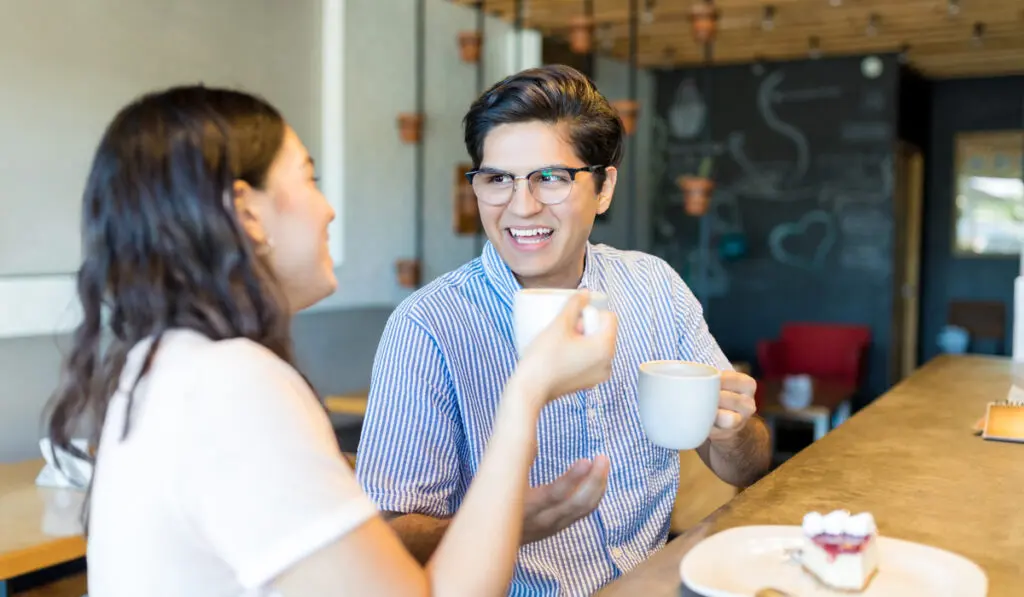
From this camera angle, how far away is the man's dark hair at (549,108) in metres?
1.47

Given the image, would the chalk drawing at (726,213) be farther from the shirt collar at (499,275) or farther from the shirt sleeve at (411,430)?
the shirt sleeve at (411,430)

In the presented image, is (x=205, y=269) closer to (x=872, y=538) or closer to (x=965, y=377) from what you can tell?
(x=872, y=538)

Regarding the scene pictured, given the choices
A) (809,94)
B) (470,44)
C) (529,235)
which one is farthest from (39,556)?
(809,94)

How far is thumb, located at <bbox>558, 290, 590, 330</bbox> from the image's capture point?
0.95 meters

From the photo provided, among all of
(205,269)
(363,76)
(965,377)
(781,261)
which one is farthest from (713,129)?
(205,269)

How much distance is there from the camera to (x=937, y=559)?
3.09 ft

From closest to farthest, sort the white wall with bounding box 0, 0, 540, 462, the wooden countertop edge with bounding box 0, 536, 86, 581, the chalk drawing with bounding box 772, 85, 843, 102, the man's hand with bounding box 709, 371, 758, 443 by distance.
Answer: the man's hand with bounding box 709, 371, 758, 443 → the wooden countertop edge with bounding box 0, 536, 86, 581 → the white wall with bounding box 0, 0, 540, 462 → the chalk drawing with bounding box 772, 85, 843, 102

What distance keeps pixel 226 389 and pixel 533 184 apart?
786mm

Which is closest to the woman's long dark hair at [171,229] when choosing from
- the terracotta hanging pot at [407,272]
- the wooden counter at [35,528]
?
the wooden counter at [35,528]

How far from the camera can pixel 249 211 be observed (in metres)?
0.91

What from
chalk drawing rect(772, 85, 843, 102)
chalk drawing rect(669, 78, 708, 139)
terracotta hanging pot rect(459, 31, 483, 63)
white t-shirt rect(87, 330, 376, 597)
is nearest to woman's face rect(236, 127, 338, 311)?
white t-shirt rect(87, 330, 376, 597)

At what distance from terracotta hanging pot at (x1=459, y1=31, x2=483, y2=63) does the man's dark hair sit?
4084 mm

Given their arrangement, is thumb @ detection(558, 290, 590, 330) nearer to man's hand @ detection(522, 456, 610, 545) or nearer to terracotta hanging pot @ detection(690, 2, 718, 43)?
man's hand @ detection(522, 456, 610, 545)

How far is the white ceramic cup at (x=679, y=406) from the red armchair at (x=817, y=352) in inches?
198
